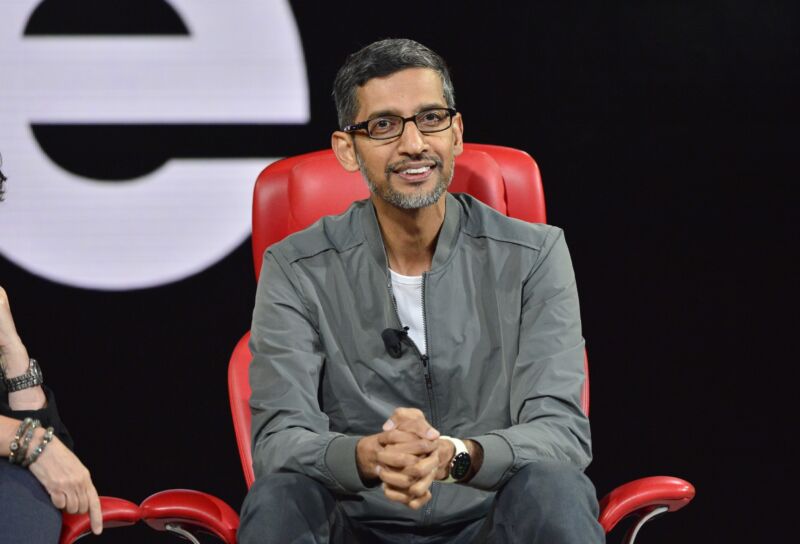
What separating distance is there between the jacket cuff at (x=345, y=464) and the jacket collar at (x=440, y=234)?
468 millimetres

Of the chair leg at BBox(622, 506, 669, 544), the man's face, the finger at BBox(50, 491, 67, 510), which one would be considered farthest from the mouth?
the finger at BBox(50, 491, 67, 510)

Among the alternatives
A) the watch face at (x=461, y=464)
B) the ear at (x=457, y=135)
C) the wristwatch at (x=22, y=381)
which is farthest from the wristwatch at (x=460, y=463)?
the wristwatch at (x=22, y=381)

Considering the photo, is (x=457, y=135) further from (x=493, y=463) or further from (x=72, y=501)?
(x=72, y=501)

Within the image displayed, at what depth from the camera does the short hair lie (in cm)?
238

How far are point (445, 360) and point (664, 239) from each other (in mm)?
1268

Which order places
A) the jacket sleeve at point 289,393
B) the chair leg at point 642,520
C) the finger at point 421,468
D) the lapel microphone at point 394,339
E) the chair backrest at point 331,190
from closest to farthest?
the finger at point 421,468 → the jacket sleeve at point 289,393 → the chair leg at point 642,520 → the lapel microphone at point 394,339 → the chair backrest at point 331,190

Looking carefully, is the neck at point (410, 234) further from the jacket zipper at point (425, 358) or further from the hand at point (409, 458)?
the hand at point (409, 458)

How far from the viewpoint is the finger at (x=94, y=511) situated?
2.09 metres

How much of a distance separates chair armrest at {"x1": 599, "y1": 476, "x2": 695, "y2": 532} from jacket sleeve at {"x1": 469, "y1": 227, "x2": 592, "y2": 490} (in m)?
0.10

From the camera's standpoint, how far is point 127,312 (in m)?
3.36

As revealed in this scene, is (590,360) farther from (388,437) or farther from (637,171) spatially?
(388,437)

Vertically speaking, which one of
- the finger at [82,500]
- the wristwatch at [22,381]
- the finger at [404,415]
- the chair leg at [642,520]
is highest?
the wristwatch at [22,381]

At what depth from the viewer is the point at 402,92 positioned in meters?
2.36

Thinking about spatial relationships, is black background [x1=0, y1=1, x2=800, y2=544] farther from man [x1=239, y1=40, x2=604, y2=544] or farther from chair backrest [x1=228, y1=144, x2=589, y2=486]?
man [x1=239, y1=40, x2=604, y2=544]
